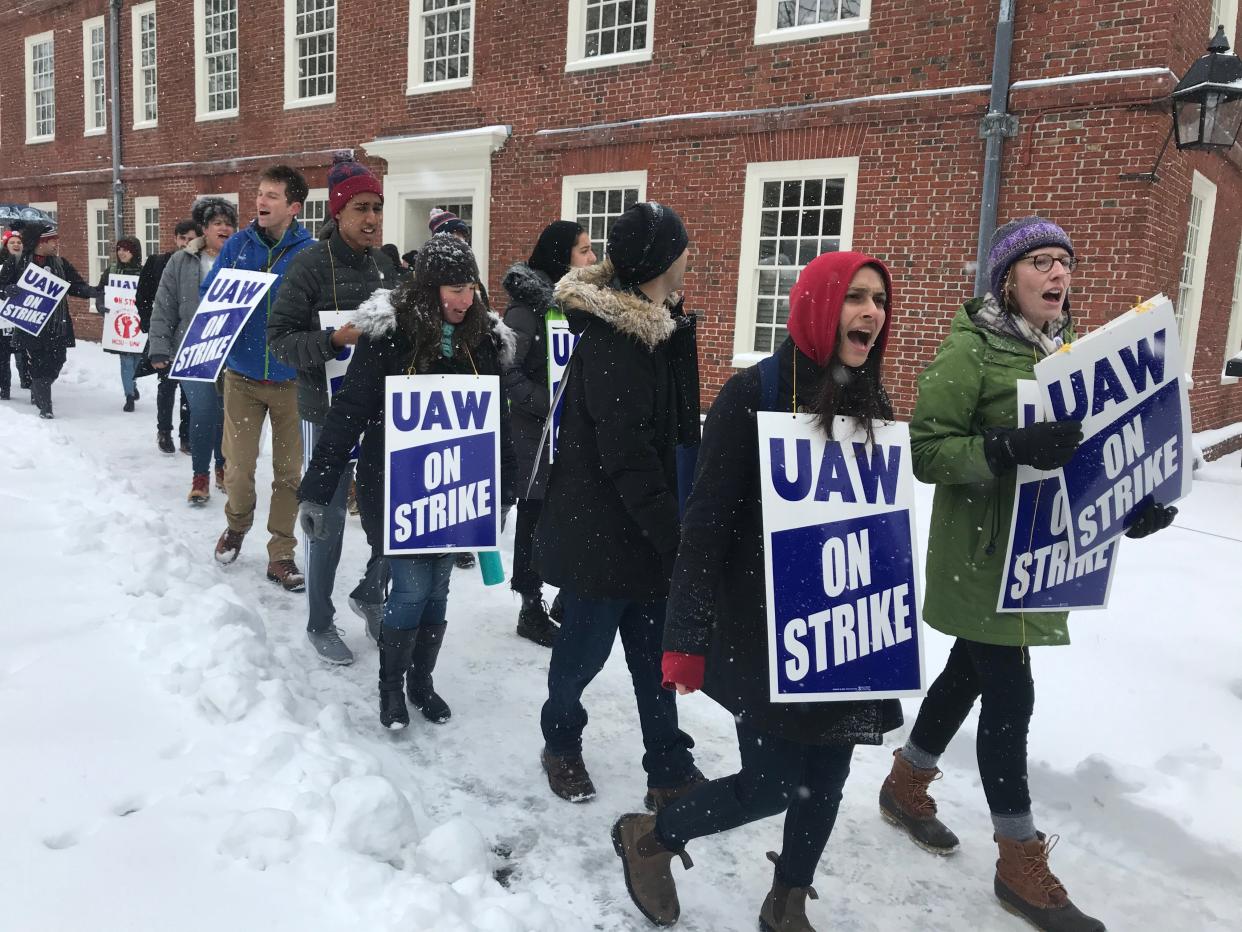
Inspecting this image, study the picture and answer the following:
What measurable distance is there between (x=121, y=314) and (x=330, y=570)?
6913mm

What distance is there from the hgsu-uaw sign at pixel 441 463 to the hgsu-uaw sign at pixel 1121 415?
2.05m

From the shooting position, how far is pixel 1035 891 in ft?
8.55

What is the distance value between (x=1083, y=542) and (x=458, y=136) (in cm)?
1157

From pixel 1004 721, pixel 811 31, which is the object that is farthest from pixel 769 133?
pixel 1004 721

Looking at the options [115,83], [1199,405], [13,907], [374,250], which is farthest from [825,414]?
[115,83]

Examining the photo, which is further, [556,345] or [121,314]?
[121,314]

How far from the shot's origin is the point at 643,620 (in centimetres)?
299

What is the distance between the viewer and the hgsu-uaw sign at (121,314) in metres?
9.36

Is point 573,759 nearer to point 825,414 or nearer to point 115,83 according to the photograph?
point 825,414

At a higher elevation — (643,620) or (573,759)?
(643,620)

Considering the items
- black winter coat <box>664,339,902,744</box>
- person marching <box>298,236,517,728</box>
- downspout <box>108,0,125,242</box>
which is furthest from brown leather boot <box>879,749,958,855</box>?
downspout <box>108,0,125,242</box>

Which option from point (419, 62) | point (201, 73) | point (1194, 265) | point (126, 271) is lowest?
point (126, 271)

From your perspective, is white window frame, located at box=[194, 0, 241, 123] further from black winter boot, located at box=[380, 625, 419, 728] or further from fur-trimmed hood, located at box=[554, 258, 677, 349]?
fur-trimmed hood, located at box=[554, 258, 677, 349]

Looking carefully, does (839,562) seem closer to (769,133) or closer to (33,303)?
(769,133)
